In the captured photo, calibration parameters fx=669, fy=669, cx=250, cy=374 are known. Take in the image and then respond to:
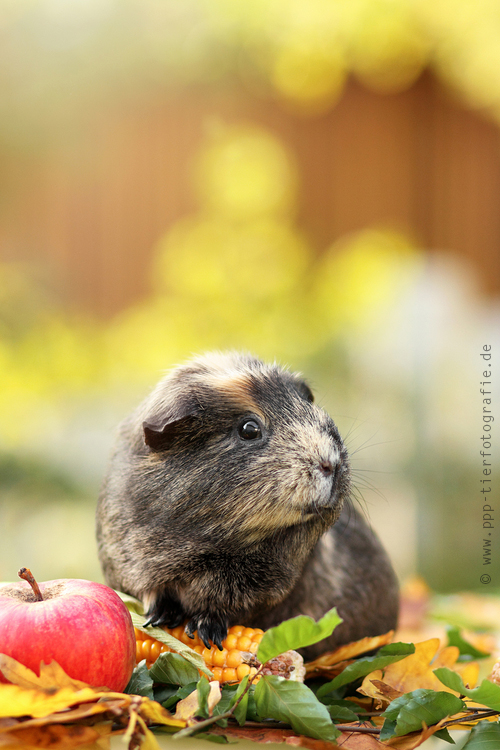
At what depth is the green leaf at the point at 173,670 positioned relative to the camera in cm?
104

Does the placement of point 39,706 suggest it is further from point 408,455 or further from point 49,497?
point 408,455

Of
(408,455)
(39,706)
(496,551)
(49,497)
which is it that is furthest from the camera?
(408,455)

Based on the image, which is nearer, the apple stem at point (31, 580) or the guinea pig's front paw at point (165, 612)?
the apple stem at point (31, 580)

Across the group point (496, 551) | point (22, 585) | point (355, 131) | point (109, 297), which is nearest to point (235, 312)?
point (109, 297)

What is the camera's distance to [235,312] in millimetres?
4410

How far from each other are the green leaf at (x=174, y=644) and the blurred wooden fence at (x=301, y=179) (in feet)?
11.5

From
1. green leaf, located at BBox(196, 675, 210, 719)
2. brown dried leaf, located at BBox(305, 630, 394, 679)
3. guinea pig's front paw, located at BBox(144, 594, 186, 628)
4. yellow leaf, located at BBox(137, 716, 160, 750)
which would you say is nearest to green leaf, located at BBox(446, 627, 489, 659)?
brown dried leaf, located at BBox(305, 630, 394, 679)

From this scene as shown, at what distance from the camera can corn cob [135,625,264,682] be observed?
1085mm

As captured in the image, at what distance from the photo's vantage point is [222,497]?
43.1 inches

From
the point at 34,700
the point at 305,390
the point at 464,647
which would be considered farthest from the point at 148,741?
the point at 464,647

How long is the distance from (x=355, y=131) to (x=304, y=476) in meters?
4.15

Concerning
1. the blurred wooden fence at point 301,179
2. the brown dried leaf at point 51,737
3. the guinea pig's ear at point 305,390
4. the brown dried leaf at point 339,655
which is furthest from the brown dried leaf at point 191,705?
the blurred wooden fence at point 301,179

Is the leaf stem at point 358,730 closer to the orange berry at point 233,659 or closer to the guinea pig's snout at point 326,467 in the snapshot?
the orange berry at point 233,659

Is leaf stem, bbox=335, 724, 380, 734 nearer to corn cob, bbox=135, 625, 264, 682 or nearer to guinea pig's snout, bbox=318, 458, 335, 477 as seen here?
corn cob, bbox=135, 625, 264, 682
